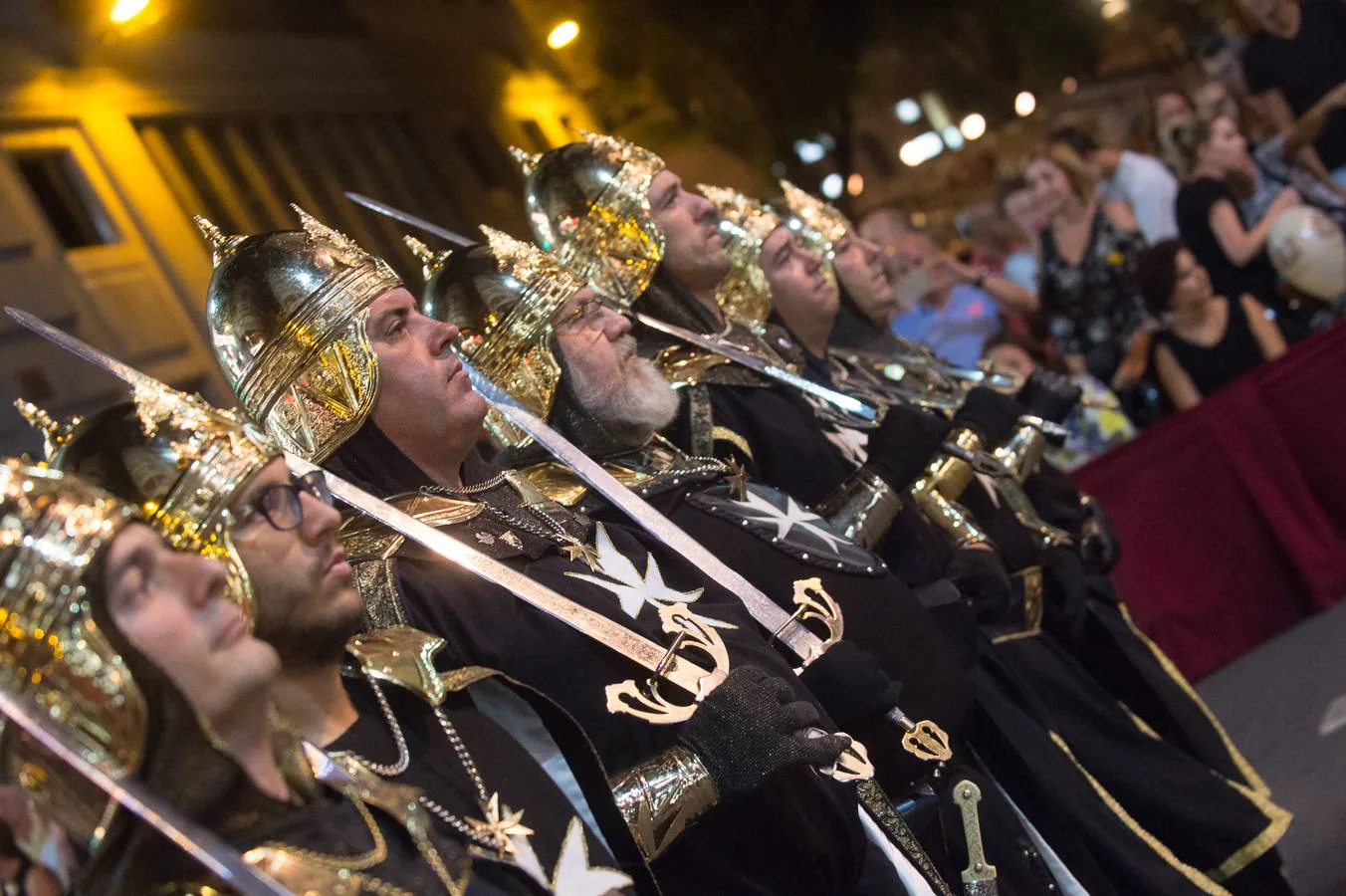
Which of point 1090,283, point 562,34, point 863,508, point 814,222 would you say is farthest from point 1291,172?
point 562,34

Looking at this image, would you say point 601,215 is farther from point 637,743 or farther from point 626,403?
point 637,743

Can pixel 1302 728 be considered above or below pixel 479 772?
below

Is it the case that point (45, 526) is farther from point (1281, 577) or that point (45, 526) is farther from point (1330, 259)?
point (1330, 259)

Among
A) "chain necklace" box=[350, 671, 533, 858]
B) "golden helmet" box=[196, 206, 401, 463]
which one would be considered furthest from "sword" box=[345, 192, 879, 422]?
"chain necklace" box=[350, 671, 533, 858]

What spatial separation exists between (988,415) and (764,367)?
62 centimetres

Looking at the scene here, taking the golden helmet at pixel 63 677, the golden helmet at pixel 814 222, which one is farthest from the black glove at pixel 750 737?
the golden helmet at pixel 814 222

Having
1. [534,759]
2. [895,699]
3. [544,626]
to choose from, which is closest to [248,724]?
[534,759]

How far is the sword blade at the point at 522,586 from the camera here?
2.01 meters

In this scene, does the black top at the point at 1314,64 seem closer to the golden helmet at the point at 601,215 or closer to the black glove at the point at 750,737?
the golden helmet at the point at 601,215

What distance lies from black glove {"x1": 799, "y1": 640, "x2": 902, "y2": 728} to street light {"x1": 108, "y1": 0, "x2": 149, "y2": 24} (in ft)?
12.7

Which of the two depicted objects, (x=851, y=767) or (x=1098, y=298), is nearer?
(x=851, y=767)

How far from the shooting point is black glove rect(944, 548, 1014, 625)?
313cm

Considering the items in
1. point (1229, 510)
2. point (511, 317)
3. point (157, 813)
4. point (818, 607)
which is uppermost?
point (511, 317)

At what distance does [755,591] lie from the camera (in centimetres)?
241
